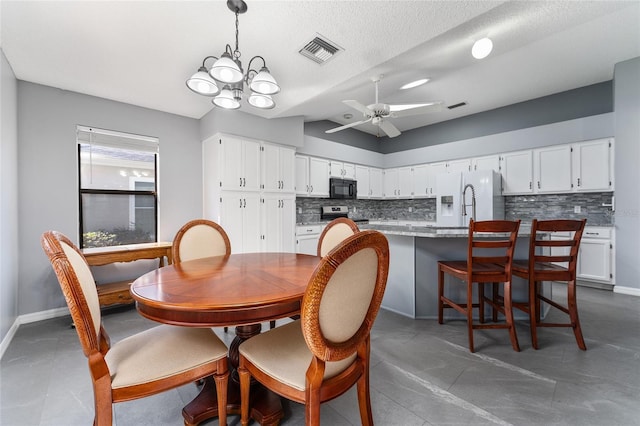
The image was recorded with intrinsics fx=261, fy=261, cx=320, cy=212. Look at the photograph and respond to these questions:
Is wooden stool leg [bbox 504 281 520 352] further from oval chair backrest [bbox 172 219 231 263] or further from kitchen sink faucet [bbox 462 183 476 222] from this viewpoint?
kitchen sink faucet [bbox 462 183 476 222]

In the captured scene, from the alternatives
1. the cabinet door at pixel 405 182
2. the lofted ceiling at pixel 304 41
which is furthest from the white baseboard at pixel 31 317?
the cabinet door at pixel 405 182

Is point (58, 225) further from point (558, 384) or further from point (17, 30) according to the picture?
point (558, 384)

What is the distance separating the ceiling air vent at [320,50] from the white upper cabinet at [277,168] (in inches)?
69.0

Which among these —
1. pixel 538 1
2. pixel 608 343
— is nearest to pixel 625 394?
pixel 608 343

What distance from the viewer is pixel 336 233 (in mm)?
2229

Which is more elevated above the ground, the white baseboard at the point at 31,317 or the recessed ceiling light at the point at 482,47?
the recessed ceiling light at the point at 482,47

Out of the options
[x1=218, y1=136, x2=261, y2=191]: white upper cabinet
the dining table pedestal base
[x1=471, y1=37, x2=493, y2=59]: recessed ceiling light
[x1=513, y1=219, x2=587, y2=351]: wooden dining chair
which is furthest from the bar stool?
[x1=218, y1=136, x2=261, y2=191]: white upper cabinet

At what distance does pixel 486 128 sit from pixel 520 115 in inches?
21.1

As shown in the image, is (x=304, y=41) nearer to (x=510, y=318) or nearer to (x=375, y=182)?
(x=510, y=318)

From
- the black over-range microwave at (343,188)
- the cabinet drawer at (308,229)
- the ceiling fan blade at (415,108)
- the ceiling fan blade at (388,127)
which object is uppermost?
the ceiling fan blade at (415,108)

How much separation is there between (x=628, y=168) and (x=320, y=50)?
167 inches

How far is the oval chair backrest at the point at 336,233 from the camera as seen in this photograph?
85.2 inches

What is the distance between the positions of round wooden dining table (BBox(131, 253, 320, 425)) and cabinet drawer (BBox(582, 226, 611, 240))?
14.3ft

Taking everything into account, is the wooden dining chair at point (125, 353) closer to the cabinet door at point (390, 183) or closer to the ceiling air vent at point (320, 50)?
the ceiling air vent at point (320, 50)
